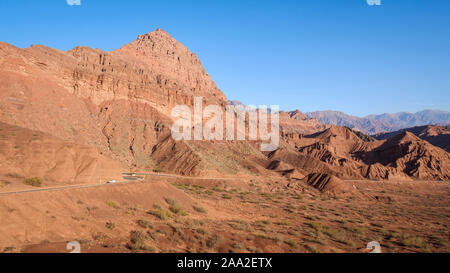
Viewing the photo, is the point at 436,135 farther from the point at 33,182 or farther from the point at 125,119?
the point at 33,182

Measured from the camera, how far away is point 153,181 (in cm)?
2859

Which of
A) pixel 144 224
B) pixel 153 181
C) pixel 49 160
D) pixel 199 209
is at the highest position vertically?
pixel 49 160

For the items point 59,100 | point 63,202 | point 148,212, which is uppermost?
point 59,100

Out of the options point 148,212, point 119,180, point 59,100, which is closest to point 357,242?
point 148,212

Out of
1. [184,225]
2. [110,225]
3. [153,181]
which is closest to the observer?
[110,225]

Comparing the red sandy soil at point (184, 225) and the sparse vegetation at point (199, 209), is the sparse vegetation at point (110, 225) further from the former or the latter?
the sparse vegetation at point (199, 209)

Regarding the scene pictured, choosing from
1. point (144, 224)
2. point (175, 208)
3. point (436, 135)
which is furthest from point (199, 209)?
point (436, 135)

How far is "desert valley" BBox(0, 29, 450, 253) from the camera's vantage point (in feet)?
52.2

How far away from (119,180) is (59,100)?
28.0 meters

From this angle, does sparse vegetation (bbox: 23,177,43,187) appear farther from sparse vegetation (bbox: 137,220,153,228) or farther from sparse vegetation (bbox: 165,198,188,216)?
sparse vegetation (bbox: 165,198,188,216)

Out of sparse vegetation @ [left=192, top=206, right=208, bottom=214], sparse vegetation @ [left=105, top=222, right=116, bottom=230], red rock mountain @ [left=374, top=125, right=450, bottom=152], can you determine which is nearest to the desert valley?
sparse vegetation @ [left=105, top=222, right=116, bottom=230]
